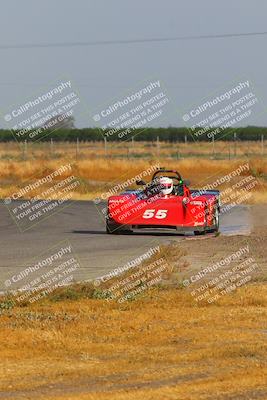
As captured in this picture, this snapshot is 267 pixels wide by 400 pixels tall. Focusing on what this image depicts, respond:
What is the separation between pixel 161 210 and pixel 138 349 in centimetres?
1478

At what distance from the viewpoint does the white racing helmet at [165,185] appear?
25.5 m

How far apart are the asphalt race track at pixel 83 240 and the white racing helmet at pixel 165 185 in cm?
102

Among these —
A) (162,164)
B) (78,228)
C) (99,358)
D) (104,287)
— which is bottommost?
(162,164)

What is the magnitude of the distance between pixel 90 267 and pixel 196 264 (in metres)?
1.74

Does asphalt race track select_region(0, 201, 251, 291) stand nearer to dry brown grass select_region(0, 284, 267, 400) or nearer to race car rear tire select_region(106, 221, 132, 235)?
race car rear tire select_region(106, 221, 132, 235)

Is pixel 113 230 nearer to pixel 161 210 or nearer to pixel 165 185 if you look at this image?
pixel 161 210

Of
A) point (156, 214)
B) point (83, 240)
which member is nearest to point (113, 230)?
point (156, 214)

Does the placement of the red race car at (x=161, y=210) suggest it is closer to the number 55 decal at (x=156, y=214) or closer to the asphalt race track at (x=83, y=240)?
the number 55 decal at (x=156, y=214)

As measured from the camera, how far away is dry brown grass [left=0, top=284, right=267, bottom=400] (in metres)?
8.67

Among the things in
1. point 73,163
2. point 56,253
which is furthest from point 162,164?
point 56,253

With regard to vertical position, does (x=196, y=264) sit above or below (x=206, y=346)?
below

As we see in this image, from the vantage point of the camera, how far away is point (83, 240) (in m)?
24.2

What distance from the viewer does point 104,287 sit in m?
15.4

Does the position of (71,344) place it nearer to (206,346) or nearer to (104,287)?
(206,346)
